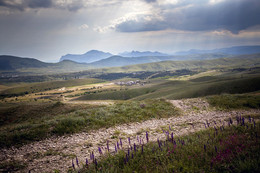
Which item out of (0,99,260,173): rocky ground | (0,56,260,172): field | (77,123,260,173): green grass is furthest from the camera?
(0,99,260,173): rocky ground

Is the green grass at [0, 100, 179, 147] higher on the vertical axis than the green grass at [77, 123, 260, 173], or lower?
lower

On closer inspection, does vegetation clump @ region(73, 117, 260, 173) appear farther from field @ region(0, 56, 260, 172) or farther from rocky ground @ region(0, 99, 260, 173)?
rocky ground @ region(0, 99, 260, 173)

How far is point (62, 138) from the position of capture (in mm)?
12922

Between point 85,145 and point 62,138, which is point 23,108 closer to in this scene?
point 62,138

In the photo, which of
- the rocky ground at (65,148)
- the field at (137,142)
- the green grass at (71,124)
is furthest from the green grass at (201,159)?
the green grass at (71,124)

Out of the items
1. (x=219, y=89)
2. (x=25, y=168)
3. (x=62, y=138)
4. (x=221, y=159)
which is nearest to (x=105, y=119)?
(x=62, y=138)

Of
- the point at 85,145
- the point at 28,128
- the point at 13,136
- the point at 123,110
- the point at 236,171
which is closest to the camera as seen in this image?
the point at 236,171

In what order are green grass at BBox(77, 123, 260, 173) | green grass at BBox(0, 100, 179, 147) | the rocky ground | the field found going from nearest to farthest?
green grass at BBox(77, 123, 260, 173)
the field
the rocky ground
green grass at BBox(0, 100, 179, 147)

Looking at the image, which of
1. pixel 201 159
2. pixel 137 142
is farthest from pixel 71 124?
pixel 201 159

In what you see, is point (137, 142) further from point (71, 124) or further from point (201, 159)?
point (71, 124)

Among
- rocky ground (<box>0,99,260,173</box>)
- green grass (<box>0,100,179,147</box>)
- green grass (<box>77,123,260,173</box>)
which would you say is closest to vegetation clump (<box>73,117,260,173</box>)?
green grass (<box>77,123,260,173</box>)

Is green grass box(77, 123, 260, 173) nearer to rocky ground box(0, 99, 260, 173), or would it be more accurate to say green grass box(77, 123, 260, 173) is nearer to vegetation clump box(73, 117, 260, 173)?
vegetation clump box(73, 117, 260, 173)

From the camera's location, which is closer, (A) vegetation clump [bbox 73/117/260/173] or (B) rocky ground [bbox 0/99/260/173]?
(A) vegetation clump [bbox 73/117/260/173]

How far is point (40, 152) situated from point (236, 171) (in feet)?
38.7
